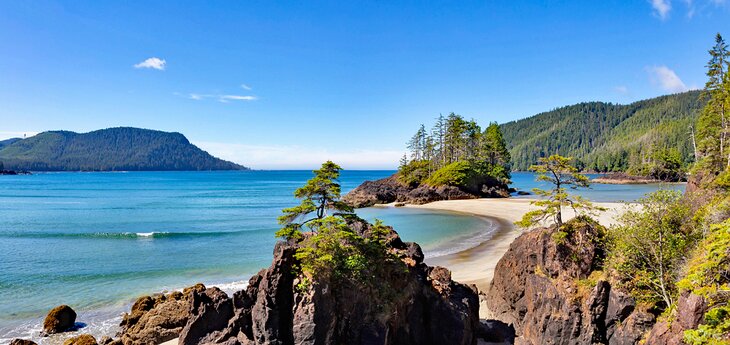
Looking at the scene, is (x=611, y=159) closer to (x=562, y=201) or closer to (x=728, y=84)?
(x=728, y=84)

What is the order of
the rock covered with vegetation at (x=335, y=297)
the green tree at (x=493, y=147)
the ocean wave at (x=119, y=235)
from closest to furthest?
the rock covered with vegetation at (x=335, y=297), the ocean wave at (x=119, y=235), the green tree at (x=493, y=147)

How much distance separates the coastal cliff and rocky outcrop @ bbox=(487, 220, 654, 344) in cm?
299

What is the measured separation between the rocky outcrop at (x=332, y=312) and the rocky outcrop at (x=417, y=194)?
202 ft

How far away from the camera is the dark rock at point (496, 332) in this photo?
59.1 feet

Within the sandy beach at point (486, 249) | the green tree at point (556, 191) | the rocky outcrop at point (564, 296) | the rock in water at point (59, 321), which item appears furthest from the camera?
the sandy beach at point (486, 249)

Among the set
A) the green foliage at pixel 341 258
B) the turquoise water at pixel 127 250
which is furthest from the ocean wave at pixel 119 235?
the green foliage at pixel 341 258

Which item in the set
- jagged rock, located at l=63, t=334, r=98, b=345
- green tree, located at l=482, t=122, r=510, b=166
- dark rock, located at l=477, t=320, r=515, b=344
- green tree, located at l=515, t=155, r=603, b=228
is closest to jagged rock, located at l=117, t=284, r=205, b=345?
jagged rock, located at l=63, t=334, r=98, b=345

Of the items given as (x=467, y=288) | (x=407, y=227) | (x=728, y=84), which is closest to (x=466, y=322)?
(x=467, y=288)

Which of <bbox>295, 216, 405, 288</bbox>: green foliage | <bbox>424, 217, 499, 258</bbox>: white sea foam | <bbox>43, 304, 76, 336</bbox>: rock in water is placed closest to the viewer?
<bbox>295, 216, 405, 288</bbox>: green foliage

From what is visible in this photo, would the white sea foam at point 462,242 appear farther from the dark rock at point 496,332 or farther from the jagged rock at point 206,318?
the jagged rock at point 206,318

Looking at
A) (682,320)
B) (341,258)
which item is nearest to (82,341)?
(341,258)

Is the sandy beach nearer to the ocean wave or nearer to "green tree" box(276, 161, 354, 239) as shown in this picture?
"green tree" box(276, 161, 354, 239)

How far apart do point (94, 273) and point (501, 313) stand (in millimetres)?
29877

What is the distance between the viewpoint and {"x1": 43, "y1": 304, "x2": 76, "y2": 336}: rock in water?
65.0ft
